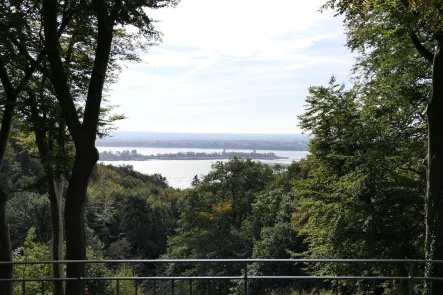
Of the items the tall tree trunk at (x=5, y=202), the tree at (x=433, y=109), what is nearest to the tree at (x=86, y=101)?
the tall tree trunk at (x=5, y=202)

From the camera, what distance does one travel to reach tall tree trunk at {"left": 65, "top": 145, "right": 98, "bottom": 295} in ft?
23.4

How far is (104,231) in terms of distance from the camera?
1615 inches

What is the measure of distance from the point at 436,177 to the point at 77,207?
5.98 meters

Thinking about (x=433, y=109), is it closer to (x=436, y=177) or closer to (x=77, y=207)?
(x=436, y=177)

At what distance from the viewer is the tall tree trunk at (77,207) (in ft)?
23.4

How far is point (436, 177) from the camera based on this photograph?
7551 millimetres

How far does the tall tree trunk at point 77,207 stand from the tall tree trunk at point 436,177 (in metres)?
5.67

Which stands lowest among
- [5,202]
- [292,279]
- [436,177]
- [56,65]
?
[292,279]

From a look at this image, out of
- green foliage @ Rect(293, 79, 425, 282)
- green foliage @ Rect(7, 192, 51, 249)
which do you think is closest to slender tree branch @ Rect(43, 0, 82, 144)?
green foliage @ Rect(293, 79, 425, 282)

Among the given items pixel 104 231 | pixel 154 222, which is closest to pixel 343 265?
pixel 104 231

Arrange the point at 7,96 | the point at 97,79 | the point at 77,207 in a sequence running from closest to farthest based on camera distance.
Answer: the point at 77,207, the point at 97,79, the point at 7,96

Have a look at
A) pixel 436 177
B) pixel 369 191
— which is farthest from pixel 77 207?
pixel 369 191

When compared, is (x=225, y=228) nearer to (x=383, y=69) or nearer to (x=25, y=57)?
Answer: (x=383, y=69)

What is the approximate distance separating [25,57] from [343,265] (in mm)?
11193
